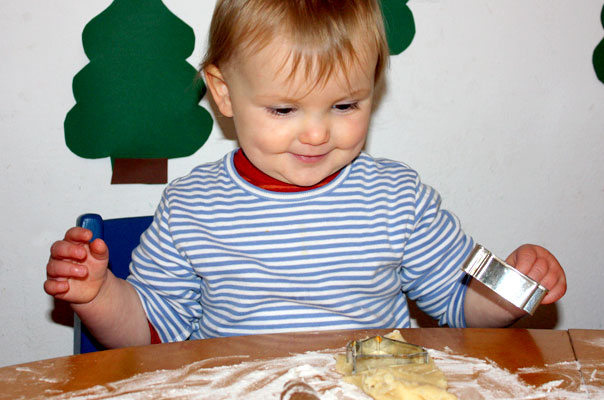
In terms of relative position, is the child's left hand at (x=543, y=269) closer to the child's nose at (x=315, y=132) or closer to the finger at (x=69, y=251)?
the child's nose at (x=315, y=132)

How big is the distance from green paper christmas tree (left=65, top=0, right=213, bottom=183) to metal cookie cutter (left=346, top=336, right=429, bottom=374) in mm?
690

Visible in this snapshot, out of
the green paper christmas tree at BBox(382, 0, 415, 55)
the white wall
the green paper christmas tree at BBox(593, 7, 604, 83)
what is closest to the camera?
the white wall

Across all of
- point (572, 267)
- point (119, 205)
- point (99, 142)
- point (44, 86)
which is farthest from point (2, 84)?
point (572, 267)

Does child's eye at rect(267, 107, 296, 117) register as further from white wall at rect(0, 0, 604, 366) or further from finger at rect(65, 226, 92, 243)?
white wall at rect(0, 0, 604, 366)

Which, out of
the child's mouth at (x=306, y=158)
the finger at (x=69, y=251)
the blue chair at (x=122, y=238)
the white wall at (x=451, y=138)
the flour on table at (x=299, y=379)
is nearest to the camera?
the flour on table at (x=299, y=379)

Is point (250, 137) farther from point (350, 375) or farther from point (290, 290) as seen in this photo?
point (350, 375)

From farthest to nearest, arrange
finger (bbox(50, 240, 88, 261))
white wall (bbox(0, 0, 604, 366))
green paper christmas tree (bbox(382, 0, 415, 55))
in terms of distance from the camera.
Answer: green paper christmas tree (bbox(382, 0, 415, 55))
white wall (bbox(0, 0, 604, 366))
finger (bbox(50, 240, 88, 261))

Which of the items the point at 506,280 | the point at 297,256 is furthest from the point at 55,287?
the point at 506,280

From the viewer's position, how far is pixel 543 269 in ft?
2.77

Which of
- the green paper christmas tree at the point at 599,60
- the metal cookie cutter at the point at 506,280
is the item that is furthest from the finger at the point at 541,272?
the green paper christmas tree at the point at 599,60

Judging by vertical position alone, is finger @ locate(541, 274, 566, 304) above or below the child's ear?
below

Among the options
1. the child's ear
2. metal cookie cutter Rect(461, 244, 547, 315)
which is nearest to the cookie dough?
metal cookie cutter Rect(461, 244, 547, 315)

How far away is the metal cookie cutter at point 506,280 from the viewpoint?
0.72 m

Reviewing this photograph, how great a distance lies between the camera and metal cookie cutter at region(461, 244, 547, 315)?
28.3 inches
